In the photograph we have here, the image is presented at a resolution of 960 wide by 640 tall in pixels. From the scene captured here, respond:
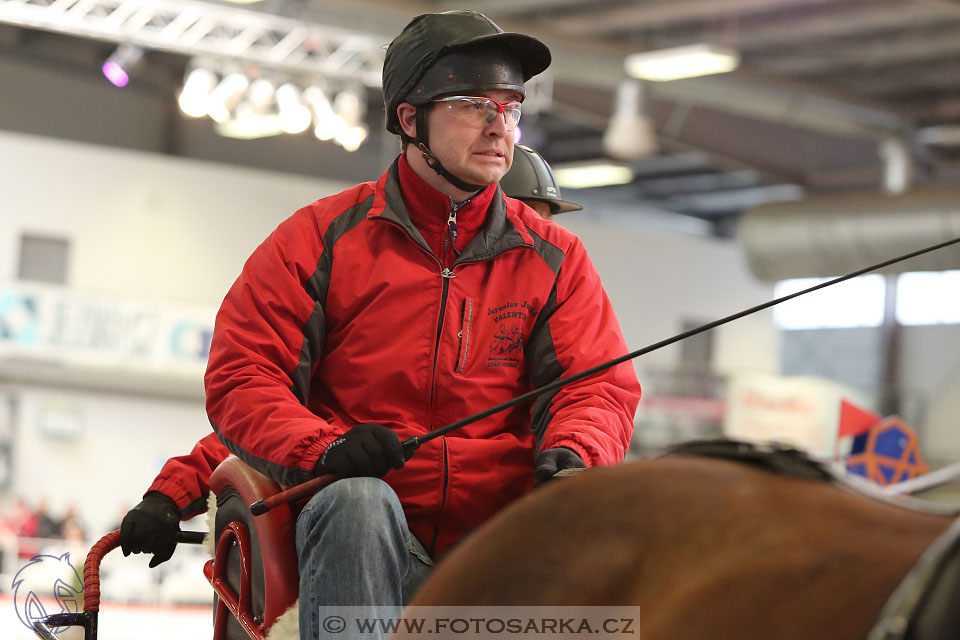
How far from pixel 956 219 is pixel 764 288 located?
19.8 ft

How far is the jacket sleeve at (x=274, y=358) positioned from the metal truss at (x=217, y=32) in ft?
20.0

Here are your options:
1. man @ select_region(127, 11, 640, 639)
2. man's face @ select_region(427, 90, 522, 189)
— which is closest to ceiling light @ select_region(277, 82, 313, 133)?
man @ select_region(127, 11, 640, 639)

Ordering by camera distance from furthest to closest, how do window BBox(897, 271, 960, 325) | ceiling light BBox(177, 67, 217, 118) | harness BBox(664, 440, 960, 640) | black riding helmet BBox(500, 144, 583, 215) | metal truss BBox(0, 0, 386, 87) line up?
1. window BBox(897, 271, 960, 325)
2. ceiling light BBox(177, 67, 217, 118)
3. metal truss BBox(0, 0, 386, 87)
4. black riding helmet BBox(500, 144, 583, 215)
5. harness BBox(664, 440, 960, 640)

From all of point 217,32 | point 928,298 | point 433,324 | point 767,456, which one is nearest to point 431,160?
point 433,324

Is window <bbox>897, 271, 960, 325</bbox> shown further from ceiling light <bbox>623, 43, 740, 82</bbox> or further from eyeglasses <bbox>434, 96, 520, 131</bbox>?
eyeglasses <bbox>434, 96, 520, 131</bbox>

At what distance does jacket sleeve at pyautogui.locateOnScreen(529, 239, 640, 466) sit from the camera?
6.72ft

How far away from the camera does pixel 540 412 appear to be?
217 centimetres

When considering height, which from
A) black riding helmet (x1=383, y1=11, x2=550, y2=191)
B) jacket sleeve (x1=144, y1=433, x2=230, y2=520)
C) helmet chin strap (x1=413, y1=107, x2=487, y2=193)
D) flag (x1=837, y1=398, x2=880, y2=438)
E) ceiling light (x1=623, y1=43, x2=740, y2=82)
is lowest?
flag (x1=837, y1=398, x2=880, y2=438)

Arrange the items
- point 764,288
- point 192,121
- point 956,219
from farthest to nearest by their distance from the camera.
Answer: point 764,288
point 192,121
point 956,219

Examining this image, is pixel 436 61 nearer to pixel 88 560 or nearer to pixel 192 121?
pixel 88 560

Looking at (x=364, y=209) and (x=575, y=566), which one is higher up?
(x=364, y=209)

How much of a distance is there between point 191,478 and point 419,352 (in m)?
0.62

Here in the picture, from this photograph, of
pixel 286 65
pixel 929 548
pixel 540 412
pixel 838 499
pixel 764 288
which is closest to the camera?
pixel 929 548

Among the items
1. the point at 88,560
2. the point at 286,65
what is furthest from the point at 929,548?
the point at 286,65
